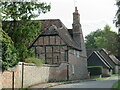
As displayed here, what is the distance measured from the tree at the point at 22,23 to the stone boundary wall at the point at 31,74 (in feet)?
8.53

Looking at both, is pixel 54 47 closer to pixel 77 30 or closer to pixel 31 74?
pixel 77 30

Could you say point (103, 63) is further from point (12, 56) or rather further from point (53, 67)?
point (12, 56)

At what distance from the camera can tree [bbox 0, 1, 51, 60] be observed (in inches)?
971

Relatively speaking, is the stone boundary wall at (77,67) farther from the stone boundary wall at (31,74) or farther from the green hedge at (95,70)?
the green hedge at (95,70)

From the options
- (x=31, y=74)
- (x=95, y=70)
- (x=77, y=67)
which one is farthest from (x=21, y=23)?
(x=95, y=70)

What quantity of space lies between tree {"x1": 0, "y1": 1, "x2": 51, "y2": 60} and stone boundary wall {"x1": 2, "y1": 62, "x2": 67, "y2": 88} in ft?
8.53

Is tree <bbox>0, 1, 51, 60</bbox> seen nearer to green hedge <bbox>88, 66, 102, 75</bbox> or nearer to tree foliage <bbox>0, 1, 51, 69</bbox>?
tree foliage <bbox>0, 1, 51, 69</bbox>

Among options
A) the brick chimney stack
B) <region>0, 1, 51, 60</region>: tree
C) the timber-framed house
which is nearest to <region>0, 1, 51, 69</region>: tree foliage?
<region>0, 1, 51, 60</region>: tree

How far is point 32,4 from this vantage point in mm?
25391

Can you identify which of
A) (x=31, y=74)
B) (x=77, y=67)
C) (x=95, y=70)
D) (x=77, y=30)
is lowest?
(x=95, y=70)

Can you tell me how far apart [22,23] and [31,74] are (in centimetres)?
561

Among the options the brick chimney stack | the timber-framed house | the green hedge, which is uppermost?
the brick chimney stack

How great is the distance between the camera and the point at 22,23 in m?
25.6

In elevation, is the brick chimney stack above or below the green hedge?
above
